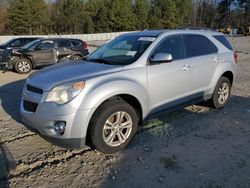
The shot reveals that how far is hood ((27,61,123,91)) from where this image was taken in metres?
4.18

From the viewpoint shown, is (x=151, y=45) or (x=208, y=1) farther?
(x=208, y=1)

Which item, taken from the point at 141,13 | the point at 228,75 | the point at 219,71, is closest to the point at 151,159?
the point at 219,71

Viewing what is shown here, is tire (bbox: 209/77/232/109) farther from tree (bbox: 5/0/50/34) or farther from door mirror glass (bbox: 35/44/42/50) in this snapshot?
tree (bbox: 5/0/50/34)

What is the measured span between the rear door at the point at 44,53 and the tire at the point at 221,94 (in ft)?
29.4

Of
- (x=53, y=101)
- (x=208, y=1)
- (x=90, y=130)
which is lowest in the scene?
(x=90, y=130)

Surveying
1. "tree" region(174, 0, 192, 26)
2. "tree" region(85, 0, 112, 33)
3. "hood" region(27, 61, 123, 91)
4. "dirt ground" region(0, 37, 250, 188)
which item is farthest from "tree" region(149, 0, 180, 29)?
"hood" region(27, 61, 123, 91)

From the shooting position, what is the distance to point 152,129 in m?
5.27

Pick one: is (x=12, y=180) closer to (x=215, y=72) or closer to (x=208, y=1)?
(x=215, y=72)

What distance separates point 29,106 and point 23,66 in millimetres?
9166

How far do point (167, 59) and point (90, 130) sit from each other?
5.39ft

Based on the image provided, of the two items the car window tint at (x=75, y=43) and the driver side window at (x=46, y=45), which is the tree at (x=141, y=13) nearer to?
the car window tint at (x=75, y=43)

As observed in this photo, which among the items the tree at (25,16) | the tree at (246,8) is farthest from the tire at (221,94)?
the tree at (246,8)

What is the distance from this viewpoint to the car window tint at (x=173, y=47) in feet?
16.7

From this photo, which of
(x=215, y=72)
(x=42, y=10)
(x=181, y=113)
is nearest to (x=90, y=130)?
(x=181, y=113)
